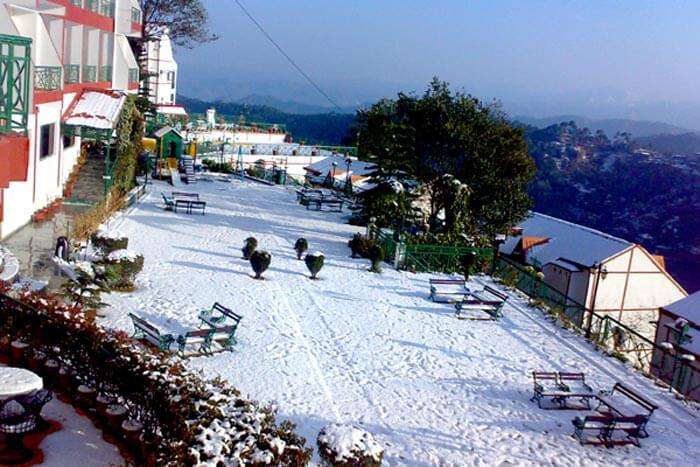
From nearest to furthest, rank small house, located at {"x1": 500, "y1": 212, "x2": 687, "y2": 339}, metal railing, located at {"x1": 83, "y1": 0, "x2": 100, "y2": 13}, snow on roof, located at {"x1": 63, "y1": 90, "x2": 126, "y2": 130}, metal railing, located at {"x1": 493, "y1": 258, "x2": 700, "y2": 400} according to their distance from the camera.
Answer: metal railing, located at {"x1": 493, "y1": 258, "x2": 700, "y2": 400} → snow on roof, located at {"x1": 63, "y1": 90, "x2": 126, "y2": 130} → metal railing, located at {"x1": 83, "y1": 0, "x2": 100, "y2": 13} → small house, located at {"x1": 500, "y1": 212, "x2": 687, "y2": 339}

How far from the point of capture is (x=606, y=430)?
444 inches

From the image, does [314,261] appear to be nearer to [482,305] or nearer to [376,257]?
[376,257]

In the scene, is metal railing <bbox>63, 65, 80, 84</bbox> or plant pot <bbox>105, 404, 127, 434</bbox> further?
Answer: metal railing <bbox>63, 65, 80, 84</bbox>

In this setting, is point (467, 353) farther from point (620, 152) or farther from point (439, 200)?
point (620, 152)

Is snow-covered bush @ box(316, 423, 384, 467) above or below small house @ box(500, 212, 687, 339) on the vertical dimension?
above

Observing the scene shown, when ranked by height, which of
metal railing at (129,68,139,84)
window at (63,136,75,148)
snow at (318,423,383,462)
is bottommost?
snow at (318,423,383,462)

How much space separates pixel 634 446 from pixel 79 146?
24.5 m

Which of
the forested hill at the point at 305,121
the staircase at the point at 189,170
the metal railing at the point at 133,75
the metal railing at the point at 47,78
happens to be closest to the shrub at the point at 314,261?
the metal railing at the point at 47,78

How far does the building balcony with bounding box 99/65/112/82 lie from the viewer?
28.0m

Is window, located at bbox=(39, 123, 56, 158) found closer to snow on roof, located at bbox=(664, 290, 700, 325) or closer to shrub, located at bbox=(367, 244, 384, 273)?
shrub, located at bbox=(367, 244, 384, 273)

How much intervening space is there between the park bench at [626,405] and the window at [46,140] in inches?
682

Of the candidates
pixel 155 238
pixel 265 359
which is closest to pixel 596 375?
pixel 265 359

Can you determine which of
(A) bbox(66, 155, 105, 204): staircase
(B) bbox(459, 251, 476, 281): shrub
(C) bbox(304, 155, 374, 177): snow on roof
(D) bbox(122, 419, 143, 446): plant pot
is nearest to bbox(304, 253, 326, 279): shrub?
(B) bbox(459, 251, 476, 281): shrub

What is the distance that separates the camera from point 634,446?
37.4 ft
